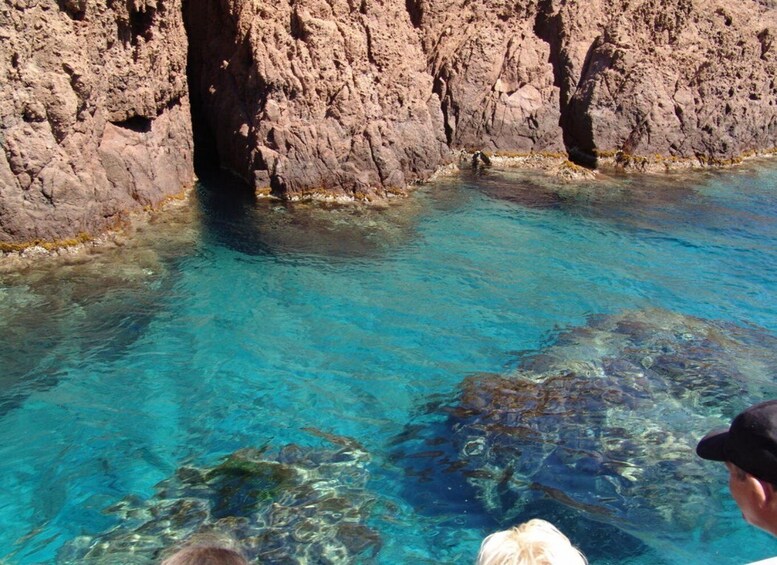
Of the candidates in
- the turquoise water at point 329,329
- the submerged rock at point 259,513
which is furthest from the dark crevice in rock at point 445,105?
the submerged rock at point 259,513

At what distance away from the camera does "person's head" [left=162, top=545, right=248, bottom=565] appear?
264cm

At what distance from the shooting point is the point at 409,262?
13.4m

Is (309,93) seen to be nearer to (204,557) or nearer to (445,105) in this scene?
(445,105)

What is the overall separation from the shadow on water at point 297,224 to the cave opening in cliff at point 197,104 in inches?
64.6

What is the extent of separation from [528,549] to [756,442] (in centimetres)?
90

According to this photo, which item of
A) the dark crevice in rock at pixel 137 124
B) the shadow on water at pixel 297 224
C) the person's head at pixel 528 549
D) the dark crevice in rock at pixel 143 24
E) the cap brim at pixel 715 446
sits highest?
the dark crevice in rock at pixel 143 24

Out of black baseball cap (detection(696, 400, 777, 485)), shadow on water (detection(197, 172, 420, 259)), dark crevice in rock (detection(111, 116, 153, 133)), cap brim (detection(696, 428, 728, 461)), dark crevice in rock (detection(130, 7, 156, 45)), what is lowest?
shadow on water (detection(197, 172, 420, 259))

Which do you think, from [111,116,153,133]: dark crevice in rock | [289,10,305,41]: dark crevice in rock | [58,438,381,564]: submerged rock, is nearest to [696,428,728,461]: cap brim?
[58,438,381,564]: submerged rock

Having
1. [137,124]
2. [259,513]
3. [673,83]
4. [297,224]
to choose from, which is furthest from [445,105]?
[259,513]

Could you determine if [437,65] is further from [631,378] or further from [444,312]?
[631,378]

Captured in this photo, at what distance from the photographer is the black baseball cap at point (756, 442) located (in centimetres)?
239

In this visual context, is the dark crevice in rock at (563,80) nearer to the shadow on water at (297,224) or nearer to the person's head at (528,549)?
the shadow on water at (297,224)

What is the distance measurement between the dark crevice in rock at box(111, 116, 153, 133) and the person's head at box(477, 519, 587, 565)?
13.8 meters

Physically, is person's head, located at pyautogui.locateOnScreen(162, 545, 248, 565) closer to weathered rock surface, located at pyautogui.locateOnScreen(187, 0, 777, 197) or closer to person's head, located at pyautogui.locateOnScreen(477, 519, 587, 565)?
person's head, located at pyautogui.locateOnScreen(477, 519, 587, 565)
